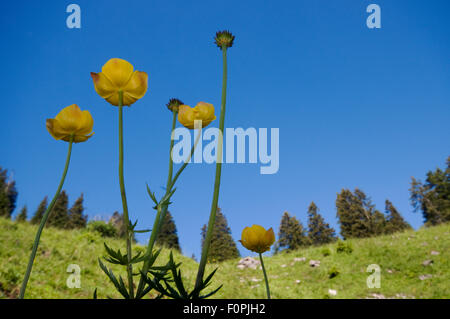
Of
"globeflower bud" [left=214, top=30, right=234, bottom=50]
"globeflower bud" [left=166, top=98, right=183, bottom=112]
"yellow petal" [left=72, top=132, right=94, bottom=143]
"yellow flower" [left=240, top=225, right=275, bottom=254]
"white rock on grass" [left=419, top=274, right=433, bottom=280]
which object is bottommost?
"white rock on grass" [left=419, top=274, right=433, bottom=280]

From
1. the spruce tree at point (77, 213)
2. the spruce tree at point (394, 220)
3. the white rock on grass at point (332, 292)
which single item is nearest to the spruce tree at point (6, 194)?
the spruce tree at point (77, 213)

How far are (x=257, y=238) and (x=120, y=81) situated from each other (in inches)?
18.7

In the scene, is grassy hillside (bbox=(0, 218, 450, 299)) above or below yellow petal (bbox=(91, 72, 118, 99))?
below

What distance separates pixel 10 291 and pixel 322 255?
6411 millimetres

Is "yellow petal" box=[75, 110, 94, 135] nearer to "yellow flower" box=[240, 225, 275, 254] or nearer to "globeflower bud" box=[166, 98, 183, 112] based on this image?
"globeflower bud" box=[166, 98, 183, 112]

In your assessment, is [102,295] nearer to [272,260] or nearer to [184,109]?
[184,109]

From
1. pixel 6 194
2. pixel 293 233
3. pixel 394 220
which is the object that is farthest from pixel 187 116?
pixel 6 194

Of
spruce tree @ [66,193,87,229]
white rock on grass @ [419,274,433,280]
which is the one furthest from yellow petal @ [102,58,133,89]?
spruce tree @ [66,193,87,229]

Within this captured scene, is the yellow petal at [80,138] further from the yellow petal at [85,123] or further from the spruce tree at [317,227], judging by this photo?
the spruce tree at [317,227]

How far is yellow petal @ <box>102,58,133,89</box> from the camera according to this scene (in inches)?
16.8

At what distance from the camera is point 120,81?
44 centimetres

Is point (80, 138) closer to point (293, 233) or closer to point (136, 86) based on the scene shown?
point (136, 86)

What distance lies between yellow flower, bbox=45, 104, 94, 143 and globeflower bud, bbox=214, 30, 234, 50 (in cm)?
25
